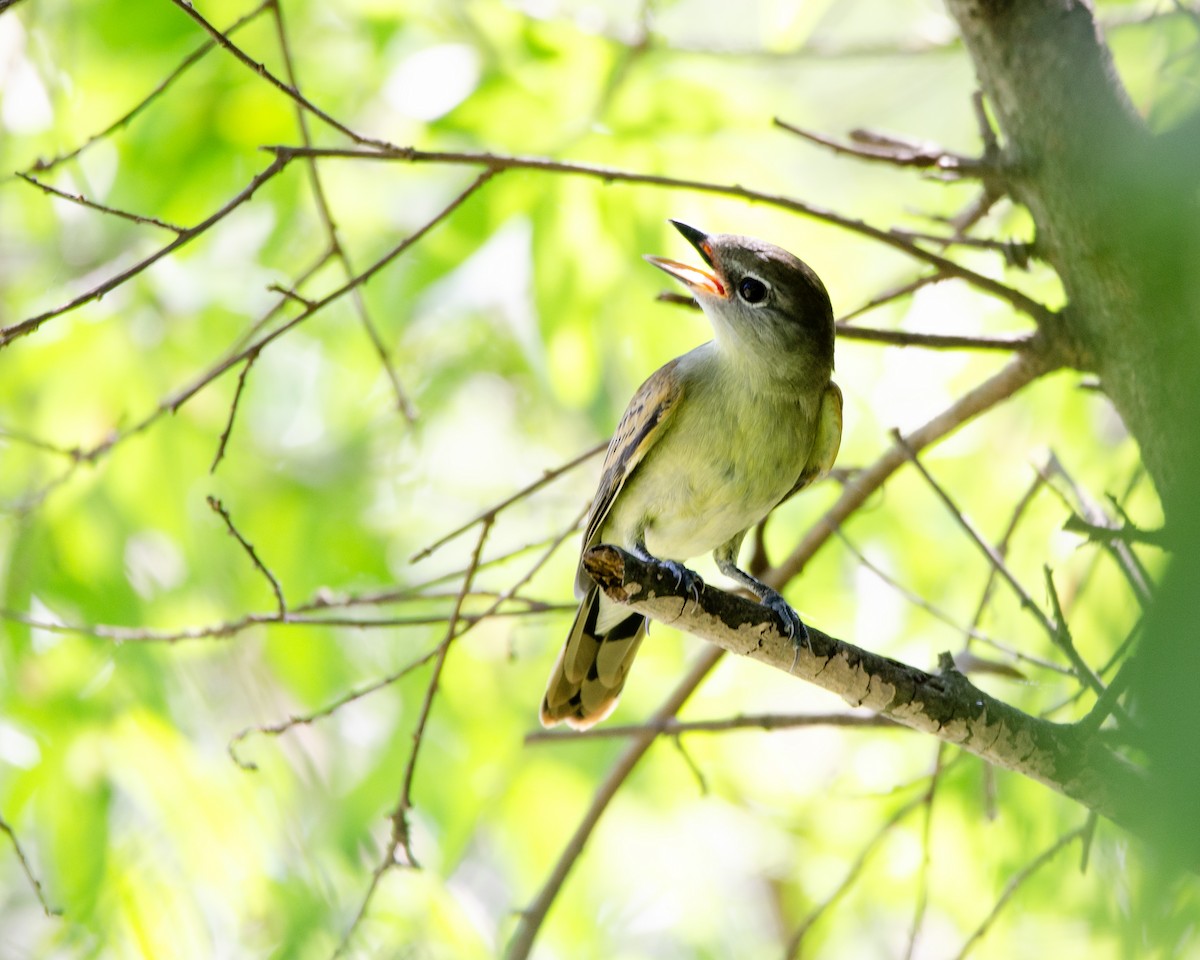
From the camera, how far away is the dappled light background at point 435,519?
14.9 feet

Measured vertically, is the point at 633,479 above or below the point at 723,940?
above

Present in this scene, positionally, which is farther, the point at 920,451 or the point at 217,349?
the point at 217,349

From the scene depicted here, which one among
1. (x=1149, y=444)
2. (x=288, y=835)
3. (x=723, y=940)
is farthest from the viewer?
(x=723, y=940)

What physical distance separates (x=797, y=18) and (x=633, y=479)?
2250mm

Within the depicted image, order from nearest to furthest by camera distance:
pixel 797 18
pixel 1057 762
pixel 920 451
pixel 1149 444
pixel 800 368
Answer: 1. pixel 1057 762
2. pixel 1149 444
3. pixel 920 451
4. pixel 800 368
5. pixel 797 18

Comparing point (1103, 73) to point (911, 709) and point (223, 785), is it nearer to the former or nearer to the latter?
point (911, 709)

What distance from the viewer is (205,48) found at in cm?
360

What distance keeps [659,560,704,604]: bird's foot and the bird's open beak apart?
1.32 metres

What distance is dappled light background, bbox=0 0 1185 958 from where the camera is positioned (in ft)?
14.9

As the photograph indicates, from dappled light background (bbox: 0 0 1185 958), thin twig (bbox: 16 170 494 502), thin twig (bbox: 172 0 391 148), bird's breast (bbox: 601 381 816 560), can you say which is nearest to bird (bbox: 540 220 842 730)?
bird's breast (bbox: 601 381 816 560)

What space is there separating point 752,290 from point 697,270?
23 centimetres

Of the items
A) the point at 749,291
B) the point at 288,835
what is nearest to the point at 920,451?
the point at 749,291

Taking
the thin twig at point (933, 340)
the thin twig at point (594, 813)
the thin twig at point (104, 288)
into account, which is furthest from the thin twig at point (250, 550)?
the thin twig at point (933, 340)

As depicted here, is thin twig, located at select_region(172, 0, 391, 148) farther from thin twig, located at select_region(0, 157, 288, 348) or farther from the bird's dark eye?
the bird's dark eye
